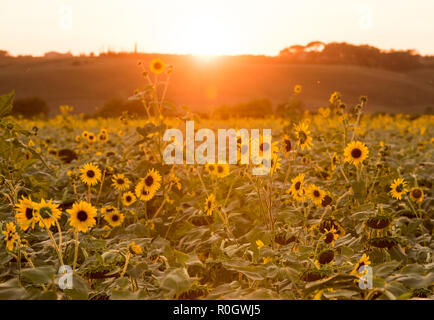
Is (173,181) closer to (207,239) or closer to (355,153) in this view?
(207,239)

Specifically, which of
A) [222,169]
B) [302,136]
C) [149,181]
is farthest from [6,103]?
[302,136]

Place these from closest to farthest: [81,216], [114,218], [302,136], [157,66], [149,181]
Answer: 1. [81,216]
2. [302,136]
3. [114,218]
4. [149,181]
5. [157,66]

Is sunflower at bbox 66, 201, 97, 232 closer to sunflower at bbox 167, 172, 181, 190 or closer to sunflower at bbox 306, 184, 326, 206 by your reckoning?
sunflower at bbox 306, 184, 326, 206

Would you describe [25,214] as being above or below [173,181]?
above

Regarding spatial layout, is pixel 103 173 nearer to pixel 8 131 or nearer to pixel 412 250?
pixel 8 131

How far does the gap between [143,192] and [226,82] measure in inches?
1953

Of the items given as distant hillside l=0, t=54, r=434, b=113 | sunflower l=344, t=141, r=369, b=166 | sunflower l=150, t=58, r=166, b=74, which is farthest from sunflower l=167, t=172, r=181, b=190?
distant hillside l=0, t=54, r=434, b=113

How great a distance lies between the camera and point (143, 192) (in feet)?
8.58

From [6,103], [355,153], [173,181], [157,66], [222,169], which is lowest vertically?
[173,181]

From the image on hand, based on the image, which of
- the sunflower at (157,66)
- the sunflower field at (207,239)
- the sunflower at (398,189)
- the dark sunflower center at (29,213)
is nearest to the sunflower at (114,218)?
the sunflower field at (207,239)

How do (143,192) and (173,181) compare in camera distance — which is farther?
(173,181)

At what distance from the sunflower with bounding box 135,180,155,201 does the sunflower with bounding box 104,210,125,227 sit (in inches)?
6.5

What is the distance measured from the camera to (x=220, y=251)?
1.63 m

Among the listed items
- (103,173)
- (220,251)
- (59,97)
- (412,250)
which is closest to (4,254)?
(220,251)
